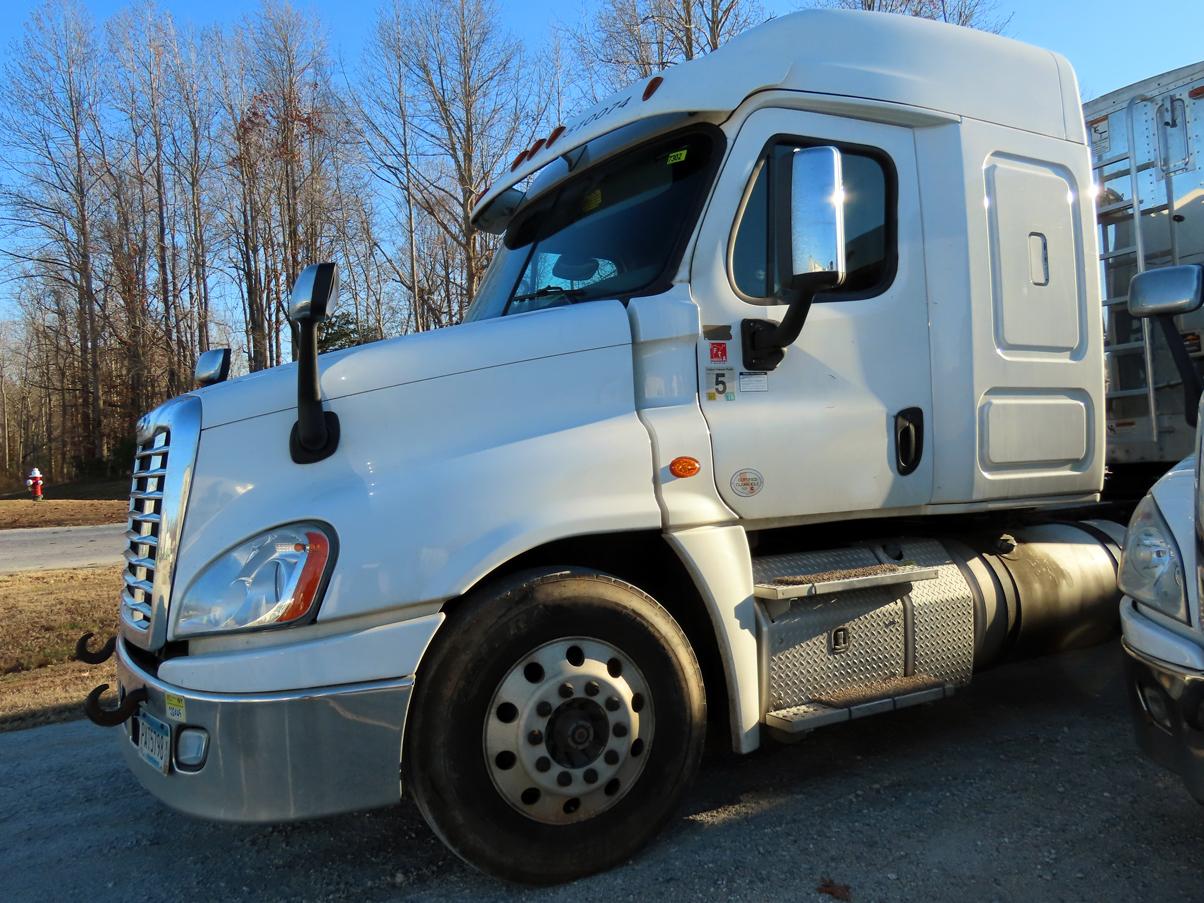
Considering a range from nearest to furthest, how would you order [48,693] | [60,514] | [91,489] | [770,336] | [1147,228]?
[770,336]
[1147,228]
[48,693]
[60,514]
[91,489]

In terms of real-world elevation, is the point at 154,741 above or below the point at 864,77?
below

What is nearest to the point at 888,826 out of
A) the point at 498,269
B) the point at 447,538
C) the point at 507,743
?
the point at 507,743

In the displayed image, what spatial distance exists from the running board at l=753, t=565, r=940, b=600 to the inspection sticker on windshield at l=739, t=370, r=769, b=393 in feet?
2.28

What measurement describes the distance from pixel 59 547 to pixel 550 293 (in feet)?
40.2

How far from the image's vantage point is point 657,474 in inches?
120

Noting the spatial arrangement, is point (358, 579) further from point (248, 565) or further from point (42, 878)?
point (42, 878)

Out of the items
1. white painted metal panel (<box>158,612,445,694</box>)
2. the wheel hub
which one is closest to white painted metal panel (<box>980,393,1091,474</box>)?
the wheel hub

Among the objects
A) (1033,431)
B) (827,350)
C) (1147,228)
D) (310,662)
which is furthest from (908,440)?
(1147,228)

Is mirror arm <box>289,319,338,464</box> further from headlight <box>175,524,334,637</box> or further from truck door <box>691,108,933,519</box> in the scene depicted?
truck door <box>691,108,933,519</box>

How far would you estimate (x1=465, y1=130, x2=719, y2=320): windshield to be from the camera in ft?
10.9

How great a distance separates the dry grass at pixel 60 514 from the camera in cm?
1741

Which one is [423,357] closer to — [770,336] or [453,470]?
[453,470]

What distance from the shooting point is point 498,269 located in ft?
13.6

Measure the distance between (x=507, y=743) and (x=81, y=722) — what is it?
335 cm
